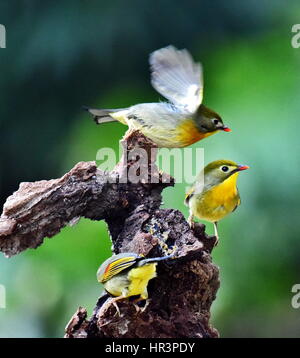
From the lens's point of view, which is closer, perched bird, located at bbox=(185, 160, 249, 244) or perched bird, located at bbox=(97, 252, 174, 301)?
perched bird, located at bbox=(97, 252, 174, 301)

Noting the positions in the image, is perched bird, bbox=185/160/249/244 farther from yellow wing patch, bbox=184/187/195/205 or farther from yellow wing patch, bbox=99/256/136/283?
yellow wing patch, bbox=99/256/136/283

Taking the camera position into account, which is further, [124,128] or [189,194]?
[124,128]

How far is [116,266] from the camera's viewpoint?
2418mm

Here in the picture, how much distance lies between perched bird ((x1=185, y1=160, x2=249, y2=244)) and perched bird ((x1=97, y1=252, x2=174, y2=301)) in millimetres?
359

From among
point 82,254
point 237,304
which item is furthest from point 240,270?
point 82,254

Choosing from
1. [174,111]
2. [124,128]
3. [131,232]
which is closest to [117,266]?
[131,232]

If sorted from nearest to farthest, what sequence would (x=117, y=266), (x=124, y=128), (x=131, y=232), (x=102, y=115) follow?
(x=117, y=266) < (x=131, y=232) < (x=102, y=115) < (x=124, y=128)

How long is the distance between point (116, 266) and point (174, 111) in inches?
26.2

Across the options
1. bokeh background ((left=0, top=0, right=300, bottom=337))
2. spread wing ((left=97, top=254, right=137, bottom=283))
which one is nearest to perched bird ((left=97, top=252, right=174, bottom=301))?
spread wing ((left=97, top=254, right=137, bottom=283))

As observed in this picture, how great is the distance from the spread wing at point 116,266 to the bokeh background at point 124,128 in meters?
1.70

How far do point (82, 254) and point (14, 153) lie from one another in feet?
7.05

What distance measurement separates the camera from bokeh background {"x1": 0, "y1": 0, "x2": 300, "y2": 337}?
464 cm

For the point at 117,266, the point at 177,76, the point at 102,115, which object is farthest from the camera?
the point at 102,115

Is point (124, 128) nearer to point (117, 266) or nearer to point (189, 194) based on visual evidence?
point (189, 194)
